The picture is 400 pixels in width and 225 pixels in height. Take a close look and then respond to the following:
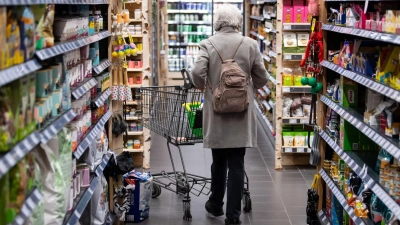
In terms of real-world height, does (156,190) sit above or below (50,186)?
below

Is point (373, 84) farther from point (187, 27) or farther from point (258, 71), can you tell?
point (187, 27)

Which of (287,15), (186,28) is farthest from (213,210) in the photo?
(186,28)

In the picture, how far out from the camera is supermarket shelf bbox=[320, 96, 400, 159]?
375 cm

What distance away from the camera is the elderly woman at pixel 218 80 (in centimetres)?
602

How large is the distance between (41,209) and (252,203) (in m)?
3.99

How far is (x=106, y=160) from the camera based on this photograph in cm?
541

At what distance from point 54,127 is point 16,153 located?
0.67 metres

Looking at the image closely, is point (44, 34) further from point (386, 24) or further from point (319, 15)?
point (319, 15)

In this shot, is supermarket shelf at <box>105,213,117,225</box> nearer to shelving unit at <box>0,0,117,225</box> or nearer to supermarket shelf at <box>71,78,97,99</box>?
shelving unit at <box>0,0,117,225</box>

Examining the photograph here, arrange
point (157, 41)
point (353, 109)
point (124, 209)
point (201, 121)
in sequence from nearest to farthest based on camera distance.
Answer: point (353, 109), point (124, 209), point (201, 121), point (157, 41)

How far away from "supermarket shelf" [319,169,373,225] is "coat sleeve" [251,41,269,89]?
94cm

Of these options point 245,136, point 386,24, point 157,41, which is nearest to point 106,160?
point 245,136

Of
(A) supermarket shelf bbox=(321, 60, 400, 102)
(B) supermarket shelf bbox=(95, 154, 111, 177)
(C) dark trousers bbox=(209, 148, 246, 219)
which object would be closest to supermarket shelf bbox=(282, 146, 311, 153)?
(C) dark trousers bbox=(209, 148, 246, 219)

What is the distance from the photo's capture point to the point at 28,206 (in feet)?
9.64
